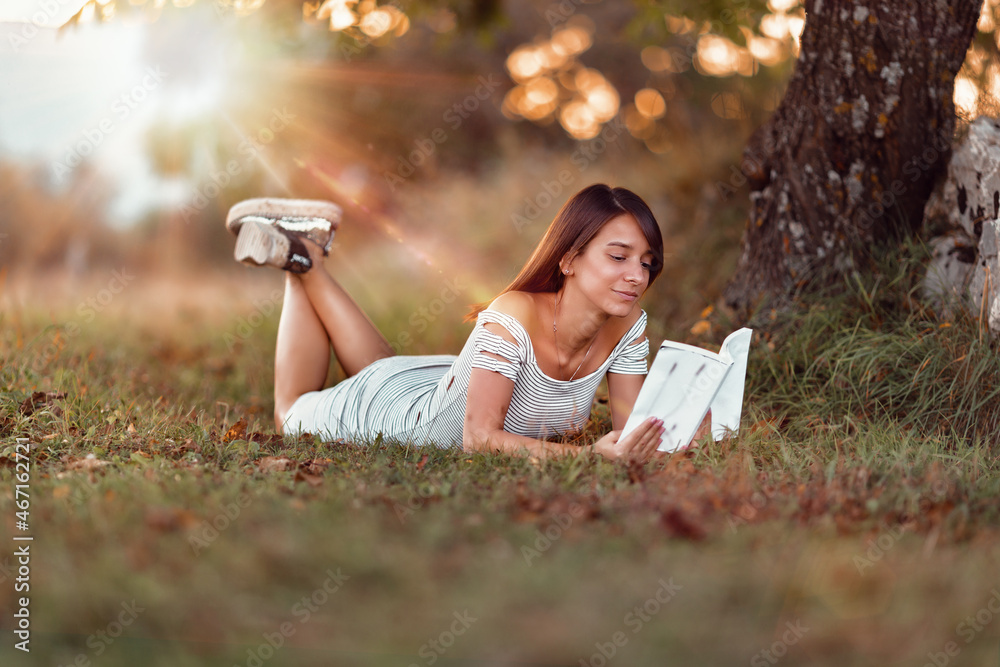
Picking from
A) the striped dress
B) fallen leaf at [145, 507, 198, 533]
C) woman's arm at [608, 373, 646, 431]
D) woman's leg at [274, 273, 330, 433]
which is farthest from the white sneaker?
fallen leaf at [145, 507, 198, 533]

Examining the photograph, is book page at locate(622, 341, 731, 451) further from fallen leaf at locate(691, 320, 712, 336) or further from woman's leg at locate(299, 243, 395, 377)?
woman's leg at locate(299, 243, 395, 377)

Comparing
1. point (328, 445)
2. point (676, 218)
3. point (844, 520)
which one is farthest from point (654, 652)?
point (676, 218)

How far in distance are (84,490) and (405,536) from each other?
1.24 m

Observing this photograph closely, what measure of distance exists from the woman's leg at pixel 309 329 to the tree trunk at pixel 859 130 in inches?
98.5

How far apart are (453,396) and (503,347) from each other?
19.7 inches

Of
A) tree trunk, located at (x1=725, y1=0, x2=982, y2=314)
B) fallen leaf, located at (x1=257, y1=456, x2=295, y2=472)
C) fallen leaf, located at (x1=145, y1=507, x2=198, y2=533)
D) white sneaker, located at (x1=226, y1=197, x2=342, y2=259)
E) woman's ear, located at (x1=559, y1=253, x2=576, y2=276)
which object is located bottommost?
fallen leaf, located at (x1=257, y1=456, x2=295, y2=472)

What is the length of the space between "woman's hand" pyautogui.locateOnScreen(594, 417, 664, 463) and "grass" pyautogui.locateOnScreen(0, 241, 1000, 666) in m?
0.10

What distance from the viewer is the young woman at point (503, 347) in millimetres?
3436

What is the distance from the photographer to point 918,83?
4.55m

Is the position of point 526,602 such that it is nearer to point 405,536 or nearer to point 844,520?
point 405,536

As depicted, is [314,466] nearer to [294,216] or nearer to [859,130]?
[294,216]

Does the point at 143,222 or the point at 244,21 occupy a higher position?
the point at 244,21

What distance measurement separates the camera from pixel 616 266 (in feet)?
11.4

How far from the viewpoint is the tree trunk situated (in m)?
4.52
